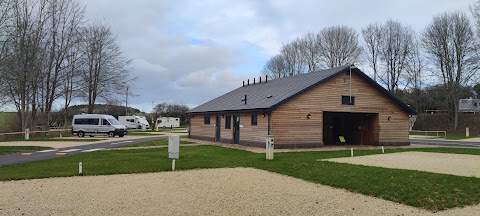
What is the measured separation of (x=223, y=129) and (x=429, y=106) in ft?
132

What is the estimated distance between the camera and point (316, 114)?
2205 centimetres

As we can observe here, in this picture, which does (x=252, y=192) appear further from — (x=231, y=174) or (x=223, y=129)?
(x=223, y=129)

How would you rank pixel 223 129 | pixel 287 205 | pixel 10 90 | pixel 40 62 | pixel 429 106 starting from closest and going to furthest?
pixel 287 205 < pixel 223 129 < pixel 10 90 < pixel 40 62 < pixel 429 106

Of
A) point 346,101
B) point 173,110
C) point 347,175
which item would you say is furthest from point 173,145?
point 173,110

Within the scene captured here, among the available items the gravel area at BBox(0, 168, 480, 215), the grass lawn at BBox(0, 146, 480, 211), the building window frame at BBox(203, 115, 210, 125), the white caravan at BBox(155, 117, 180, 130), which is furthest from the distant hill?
the gravel area at BBox(0, 168, 480, 215)

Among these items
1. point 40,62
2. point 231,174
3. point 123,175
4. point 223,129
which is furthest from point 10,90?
point 231,174

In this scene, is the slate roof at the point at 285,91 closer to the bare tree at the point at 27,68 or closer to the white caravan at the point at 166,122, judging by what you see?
the bare tree at the point at 27,68

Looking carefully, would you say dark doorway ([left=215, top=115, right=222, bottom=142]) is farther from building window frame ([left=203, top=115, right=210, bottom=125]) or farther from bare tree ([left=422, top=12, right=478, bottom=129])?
bare tree ([left=422, top=12, right=478, bottom=129])

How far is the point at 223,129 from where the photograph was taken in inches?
1013

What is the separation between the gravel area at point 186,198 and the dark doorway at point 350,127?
15.6 m

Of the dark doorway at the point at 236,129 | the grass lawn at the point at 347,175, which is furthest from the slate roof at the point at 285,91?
the grass lawn at the point at 347,175

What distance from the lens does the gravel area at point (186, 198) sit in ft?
22.2

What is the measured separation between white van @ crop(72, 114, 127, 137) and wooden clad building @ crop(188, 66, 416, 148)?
396 inches

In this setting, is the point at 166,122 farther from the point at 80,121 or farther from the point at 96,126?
the point at 96,126
